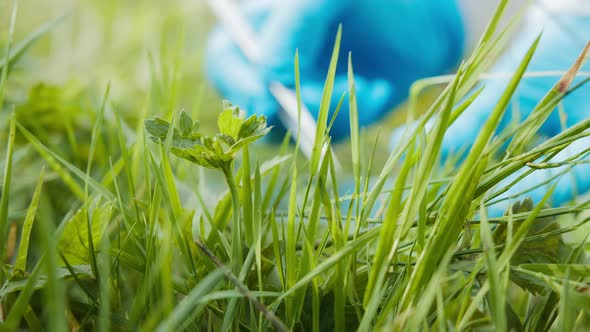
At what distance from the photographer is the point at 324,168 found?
23 cm

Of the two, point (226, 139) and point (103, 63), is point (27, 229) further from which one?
point (103, 63)

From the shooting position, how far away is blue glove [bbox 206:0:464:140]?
83 cm

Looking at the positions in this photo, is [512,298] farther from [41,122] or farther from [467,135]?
[41,122]

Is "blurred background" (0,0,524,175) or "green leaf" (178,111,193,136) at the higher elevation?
"blurred background" (0,0,524,175)

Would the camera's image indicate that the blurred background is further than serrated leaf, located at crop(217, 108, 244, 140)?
Yes

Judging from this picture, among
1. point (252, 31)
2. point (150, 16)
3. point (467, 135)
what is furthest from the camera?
point (150, 16)

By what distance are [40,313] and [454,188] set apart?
214 mm

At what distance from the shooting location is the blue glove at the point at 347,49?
2.71 ft

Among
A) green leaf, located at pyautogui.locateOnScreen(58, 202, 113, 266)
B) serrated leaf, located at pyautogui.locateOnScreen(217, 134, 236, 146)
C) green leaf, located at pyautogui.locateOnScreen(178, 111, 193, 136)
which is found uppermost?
green leaf, located at pyautogui.locateOnScreen(178, 111, 193, 136)

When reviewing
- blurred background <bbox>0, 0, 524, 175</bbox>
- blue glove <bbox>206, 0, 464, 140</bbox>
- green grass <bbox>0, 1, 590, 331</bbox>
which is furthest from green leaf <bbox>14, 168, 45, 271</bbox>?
blue glove <bbox>206, 0, 464, 140</bbox>

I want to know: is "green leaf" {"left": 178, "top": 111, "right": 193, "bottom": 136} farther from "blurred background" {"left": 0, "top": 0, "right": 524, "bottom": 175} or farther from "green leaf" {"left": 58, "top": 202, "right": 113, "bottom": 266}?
"blurred background" {"left": 0, "top": 0, "right": 524, "bottom": 175}

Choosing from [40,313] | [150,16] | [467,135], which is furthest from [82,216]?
[150,16]

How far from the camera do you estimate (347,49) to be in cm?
89

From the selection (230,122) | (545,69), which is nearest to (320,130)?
(230,122)
